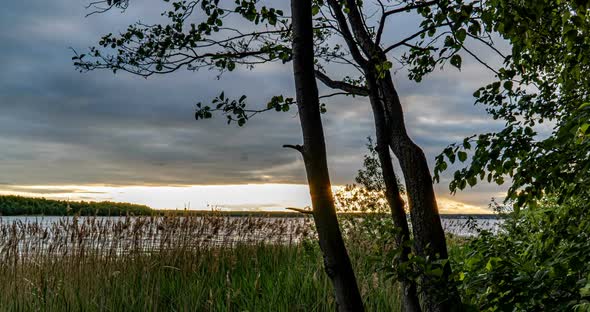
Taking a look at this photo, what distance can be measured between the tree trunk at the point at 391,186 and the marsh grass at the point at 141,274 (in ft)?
6.00

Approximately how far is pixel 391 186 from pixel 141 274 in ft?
15.1

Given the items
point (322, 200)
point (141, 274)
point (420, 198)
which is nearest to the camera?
point (322, 200)

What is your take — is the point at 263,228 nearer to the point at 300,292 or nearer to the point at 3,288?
the point at 300,292

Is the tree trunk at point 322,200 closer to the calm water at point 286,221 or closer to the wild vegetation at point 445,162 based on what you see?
the wild vegetation at point 445,162

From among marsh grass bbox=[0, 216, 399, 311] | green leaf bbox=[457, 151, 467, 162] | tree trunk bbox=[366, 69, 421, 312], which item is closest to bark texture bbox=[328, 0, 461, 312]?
tree trunk bbox=[366, 69, 421, 312]

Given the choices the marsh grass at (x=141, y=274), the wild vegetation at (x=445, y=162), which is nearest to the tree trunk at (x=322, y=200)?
the wild vegetation at (x=445, y=162)

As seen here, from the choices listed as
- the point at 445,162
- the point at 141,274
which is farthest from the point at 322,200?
the point at 141,274

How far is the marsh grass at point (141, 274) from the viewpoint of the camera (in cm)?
575

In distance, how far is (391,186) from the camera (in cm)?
332

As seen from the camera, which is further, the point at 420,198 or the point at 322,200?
the point at 420,198

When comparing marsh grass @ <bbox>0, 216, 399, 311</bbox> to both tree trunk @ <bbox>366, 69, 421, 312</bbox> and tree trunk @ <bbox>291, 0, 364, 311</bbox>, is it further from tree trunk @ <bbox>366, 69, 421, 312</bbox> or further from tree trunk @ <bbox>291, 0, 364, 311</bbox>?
tree trunk @ <bbox>291, 0, 364, 311</bbox>

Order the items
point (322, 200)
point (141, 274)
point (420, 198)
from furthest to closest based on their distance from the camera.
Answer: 1. point (141, 274)
2. point (420, 198)
3. point (322, 200)

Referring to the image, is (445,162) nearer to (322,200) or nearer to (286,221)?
(322,200)

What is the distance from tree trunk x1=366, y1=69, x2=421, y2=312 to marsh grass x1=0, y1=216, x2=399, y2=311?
1828mm
